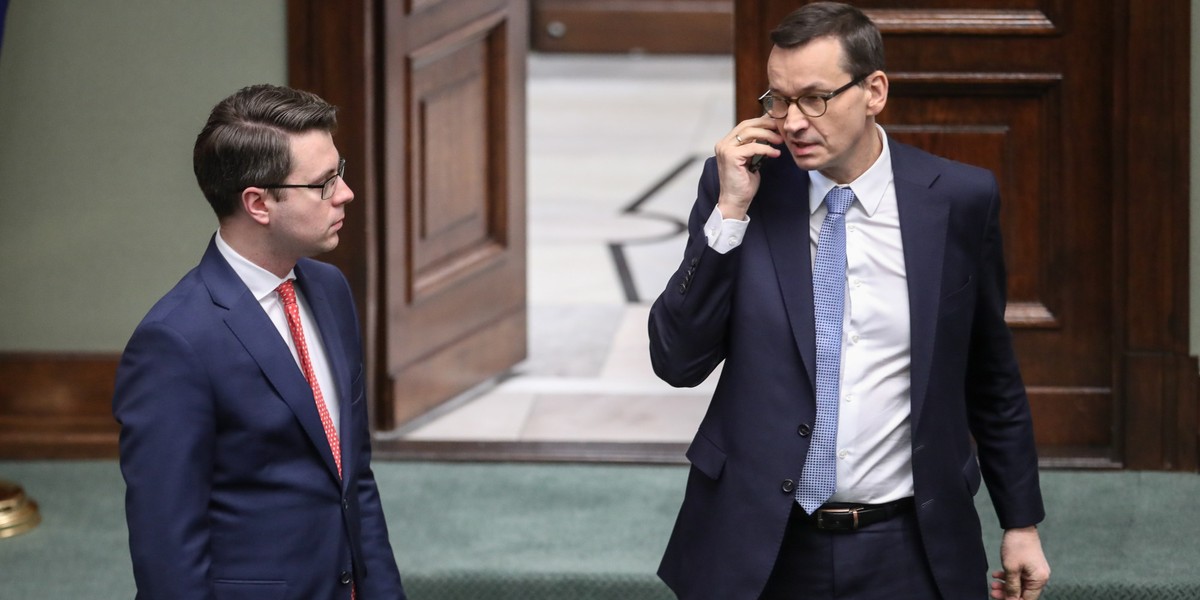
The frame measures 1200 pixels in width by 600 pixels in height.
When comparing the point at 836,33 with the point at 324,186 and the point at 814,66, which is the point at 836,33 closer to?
the point at 814,66

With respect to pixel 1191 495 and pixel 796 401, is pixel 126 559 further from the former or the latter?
pixel 1191 495

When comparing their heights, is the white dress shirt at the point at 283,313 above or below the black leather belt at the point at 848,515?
above

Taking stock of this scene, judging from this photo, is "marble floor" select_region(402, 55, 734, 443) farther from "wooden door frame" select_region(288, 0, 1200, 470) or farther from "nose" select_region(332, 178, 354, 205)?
"nose" select_region(332, 178, 354, 205)

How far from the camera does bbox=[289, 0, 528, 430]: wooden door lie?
461cm

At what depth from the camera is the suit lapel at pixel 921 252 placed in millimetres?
2352

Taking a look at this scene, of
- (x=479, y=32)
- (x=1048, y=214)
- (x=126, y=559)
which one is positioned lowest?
(x=126, y=559)

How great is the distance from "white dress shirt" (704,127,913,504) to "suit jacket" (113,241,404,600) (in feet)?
2.09

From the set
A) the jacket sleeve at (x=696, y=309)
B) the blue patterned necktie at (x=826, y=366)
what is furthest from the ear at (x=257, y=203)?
the blue patterned necktie at (x=826, y=366)

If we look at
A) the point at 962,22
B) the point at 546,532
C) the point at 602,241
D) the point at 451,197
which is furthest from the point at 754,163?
the point at 602,241

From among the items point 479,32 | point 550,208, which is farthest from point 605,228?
point 479,32

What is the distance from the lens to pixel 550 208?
8.76 metres

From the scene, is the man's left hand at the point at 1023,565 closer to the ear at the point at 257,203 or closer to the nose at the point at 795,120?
the nose at the point at 795,120

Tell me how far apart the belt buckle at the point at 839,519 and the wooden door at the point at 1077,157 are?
2.23 metres

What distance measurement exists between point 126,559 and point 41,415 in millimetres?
902
